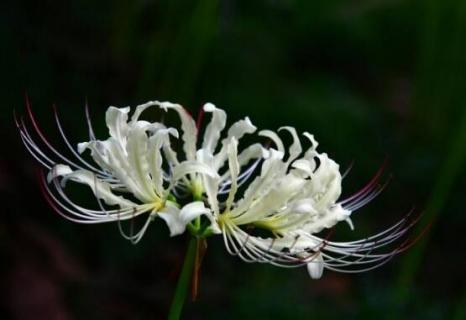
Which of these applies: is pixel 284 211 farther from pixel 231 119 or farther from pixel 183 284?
pixel 231 119

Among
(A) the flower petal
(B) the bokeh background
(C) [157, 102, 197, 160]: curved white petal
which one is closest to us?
(A) the flower petal

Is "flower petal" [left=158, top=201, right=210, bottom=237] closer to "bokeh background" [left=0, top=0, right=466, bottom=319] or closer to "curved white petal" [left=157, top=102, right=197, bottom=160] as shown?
"curved white petal" [left=157, top=102, right=197, bottom=160]

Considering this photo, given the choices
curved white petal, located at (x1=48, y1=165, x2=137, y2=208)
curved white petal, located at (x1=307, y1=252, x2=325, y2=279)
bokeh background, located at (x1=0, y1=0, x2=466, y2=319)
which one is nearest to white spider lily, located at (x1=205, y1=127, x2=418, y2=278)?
curved white petal, located at (x1=307, y1=252, x2=325, y2=279)

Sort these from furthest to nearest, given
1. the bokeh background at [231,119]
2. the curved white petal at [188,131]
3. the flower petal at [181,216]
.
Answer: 1. the bokeh background at [231,119]
2. the curved white petal at [188,131]
3. the flower petal at [181,216]

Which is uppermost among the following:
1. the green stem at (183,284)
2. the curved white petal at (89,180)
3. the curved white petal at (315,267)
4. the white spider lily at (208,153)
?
the white spider lily at (208,153)

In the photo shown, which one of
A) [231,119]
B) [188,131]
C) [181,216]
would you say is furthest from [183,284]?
[231,119]

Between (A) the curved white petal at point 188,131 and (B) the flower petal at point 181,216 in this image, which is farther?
(A) the curved white petal at point 188,131

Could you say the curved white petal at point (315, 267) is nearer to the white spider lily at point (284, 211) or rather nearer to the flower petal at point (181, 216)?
the white spider lily at point (284, 211)

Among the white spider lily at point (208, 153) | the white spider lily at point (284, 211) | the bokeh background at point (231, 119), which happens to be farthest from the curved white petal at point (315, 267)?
the bokeh background at point (231, 119)

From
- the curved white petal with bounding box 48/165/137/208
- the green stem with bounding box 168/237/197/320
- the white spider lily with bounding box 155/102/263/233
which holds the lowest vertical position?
the green stem with bounding box 168/237/197/320

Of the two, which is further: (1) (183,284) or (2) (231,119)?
(2) (231,119)
